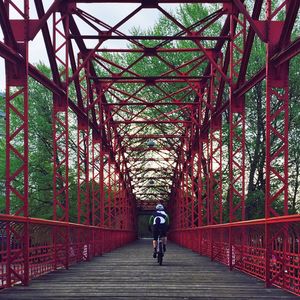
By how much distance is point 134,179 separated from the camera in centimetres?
5631

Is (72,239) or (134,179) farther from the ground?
(134,179)

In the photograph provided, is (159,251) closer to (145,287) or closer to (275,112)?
(275,112)

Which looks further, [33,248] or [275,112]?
[275,112]

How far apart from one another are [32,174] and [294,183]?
46.4 ft

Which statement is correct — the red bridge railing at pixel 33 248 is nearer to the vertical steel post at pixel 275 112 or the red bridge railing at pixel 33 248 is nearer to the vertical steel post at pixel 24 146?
the vertical steel post at pixel 24 146

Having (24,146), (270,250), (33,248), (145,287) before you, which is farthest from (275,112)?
(33,248)

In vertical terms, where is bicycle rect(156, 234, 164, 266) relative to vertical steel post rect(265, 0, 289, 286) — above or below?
below

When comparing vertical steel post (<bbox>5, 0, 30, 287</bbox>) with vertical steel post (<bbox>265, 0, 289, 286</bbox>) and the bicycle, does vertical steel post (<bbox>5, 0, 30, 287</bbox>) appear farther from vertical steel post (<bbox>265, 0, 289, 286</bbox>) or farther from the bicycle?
the bicycle

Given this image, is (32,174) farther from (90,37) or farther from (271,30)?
(271,30)

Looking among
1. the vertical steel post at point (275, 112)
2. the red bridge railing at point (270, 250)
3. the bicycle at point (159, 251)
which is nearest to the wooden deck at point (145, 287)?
the red bridge railing at point (270, 250)

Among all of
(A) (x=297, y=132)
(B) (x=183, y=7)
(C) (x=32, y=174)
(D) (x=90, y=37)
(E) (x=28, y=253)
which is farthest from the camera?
(C) (x=32, y=174)

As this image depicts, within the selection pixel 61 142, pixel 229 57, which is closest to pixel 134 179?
pixel 61 142

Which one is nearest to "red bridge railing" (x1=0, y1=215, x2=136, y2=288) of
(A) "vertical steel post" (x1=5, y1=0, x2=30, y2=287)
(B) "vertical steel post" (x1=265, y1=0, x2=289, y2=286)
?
(A) "vertical steel post" (x1=5, y1=0, x2=30, y2=287)

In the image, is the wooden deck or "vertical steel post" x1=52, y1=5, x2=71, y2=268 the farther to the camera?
"vertical steel post" x1=52, y1=5, x2=71, y2=268
